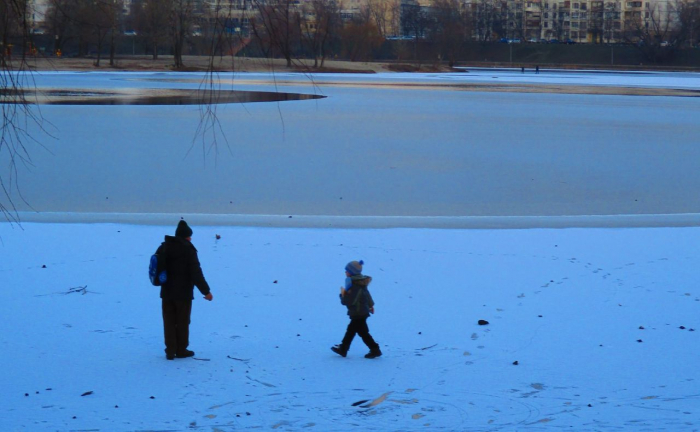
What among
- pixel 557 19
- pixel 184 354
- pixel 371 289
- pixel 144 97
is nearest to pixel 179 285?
pixel 184 354

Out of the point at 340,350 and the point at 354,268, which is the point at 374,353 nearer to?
the point at 340,350

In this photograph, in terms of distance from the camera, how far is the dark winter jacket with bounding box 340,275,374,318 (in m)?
4.88

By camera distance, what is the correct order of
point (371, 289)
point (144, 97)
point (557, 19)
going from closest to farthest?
point (371, 289)
point (144, 97)
point (557, 19)

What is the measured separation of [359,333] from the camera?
4961 millimetres

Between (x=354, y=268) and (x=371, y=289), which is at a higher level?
(x=354, y=268)

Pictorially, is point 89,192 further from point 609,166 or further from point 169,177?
point 609,166

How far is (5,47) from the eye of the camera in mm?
4203

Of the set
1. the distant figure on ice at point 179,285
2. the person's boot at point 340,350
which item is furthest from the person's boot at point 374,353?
the distant figure on ice at point 179,285

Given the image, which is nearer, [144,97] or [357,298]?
→ [357,298]

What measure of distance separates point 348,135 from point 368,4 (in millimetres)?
11123

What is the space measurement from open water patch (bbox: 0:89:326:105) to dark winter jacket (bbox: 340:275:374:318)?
1875 centimetres

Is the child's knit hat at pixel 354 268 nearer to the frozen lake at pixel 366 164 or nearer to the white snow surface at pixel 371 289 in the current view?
the white snow surface at pixel 371 289

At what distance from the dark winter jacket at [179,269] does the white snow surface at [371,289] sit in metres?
0.42

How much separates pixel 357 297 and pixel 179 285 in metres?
1.03
